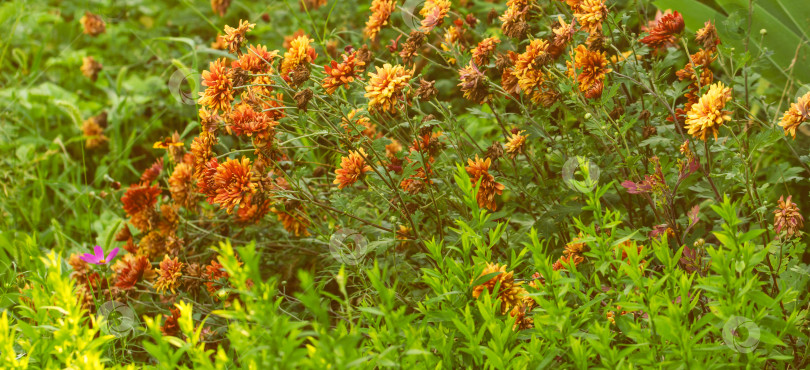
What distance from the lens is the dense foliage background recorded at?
1.13 m

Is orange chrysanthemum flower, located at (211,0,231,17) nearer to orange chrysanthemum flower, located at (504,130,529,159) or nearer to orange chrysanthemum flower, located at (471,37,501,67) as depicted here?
orange chrysanthemum flower, located at (471,37,501,67)

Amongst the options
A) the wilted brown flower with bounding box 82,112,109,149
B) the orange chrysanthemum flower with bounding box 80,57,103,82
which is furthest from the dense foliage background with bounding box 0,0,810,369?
the orange chrysanthemum flower with bounding box 80,57,103,82

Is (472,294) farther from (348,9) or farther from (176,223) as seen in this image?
(348,9)

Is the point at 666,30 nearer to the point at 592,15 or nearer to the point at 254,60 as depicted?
the point at 592,15

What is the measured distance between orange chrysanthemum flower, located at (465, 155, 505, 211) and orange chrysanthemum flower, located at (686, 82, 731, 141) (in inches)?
18.1

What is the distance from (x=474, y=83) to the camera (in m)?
1.72

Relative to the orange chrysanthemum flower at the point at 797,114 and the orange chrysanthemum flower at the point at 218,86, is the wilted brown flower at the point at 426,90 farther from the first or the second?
the orange chrysanthemum flower at the point at 797,114

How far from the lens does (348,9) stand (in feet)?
10.8

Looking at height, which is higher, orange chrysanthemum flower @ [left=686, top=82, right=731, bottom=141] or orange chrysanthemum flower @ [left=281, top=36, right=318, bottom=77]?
orange chrysanthemum flower @ [left=686, top=82, right=731, bottom=141]

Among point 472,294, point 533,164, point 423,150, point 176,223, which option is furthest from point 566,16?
point 176,223

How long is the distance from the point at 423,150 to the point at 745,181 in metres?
0.76

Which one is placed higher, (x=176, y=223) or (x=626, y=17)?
(x=626, y=17)

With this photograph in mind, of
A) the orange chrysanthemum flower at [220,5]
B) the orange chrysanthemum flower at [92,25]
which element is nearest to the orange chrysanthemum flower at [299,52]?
the orange chrysanthemum flower at [220,5]

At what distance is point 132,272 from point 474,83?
1.10 metres
